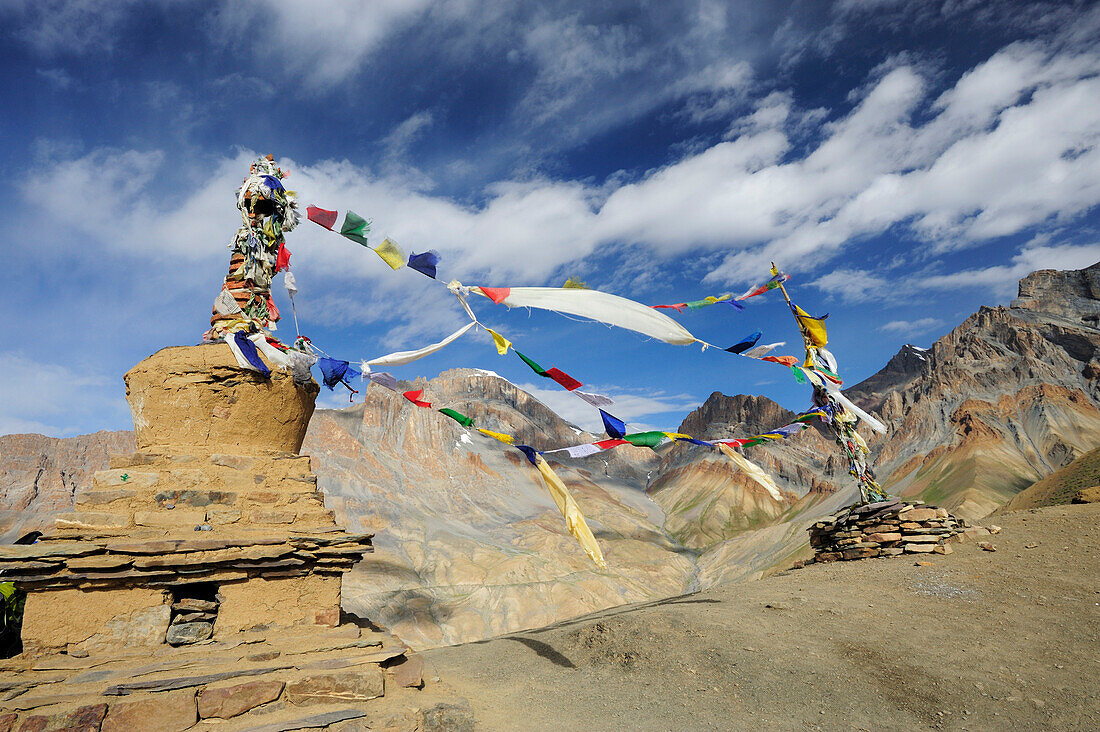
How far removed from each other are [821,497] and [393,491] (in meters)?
45.0

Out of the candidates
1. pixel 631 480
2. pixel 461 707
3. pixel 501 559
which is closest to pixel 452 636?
pixel 501 559

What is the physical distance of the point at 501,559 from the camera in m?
38.9

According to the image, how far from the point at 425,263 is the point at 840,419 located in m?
11.8

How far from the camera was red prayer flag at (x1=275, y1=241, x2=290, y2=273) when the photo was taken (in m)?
8.22

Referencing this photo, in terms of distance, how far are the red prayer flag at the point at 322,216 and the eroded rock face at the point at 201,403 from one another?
6.66 feet

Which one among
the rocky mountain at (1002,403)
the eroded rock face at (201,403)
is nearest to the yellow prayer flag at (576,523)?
the eroded rock face at (201,403)

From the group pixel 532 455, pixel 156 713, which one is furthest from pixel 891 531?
pixel 156 713

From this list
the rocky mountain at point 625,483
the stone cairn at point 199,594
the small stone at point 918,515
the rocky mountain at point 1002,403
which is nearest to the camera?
the stone cairn at point 199,594

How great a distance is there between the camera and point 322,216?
7547 millimetres

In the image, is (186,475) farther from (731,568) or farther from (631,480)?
(631,480)

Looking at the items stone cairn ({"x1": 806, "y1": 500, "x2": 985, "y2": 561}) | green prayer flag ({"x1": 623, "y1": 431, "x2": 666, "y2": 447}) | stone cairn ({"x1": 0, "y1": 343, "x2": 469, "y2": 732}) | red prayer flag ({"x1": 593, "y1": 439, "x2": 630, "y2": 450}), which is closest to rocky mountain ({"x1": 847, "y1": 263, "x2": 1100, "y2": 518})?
stone cairn ({"x1": 806, "y1": 500, "x2": 985, "y2": 561})

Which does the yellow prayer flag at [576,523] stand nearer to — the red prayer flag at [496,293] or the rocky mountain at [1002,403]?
the red prayer flag at [496,293]

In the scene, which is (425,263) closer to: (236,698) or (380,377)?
(380,377)

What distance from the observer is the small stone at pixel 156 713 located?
16.5 ft
